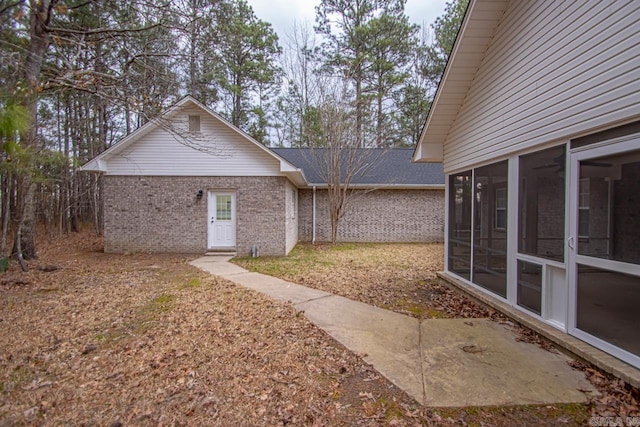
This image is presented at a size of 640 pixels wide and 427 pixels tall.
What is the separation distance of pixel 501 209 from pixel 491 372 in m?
2.64

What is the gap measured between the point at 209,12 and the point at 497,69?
19.5ft

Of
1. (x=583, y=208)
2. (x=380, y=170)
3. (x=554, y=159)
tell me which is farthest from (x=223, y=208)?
(x=583, y=208)

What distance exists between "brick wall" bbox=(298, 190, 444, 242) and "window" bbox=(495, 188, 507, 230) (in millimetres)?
8896

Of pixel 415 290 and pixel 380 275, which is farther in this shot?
pixel 380 275

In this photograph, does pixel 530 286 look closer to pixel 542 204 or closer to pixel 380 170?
pixel 542 204

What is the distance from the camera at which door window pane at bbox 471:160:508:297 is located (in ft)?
15.6

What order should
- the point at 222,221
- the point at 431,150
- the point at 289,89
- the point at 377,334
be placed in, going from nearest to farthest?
the point at 377,334 < the point at 431,150 < the point at 222,221 < the point at 289,89

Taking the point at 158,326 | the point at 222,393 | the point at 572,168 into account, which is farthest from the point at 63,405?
the point at 572,168

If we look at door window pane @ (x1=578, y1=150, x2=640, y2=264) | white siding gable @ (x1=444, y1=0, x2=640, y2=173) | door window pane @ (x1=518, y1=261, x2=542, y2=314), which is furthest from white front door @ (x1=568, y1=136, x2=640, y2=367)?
door window pane @ (x1=518, y1=261, x2=542, y2=314)

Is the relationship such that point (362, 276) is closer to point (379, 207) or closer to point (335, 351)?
point (335, 351)

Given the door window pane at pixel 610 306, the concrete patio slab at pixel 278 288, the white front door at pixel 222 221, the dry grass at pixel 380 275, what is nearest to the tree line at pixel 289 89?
the white front door at pixel 222 221

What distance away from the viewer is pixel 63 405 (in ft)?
8.41

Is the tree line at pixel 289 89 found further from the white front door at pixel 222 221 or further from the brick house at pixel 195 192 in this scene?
the white front door at pixel 222 221

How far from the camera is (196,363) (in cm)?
321
